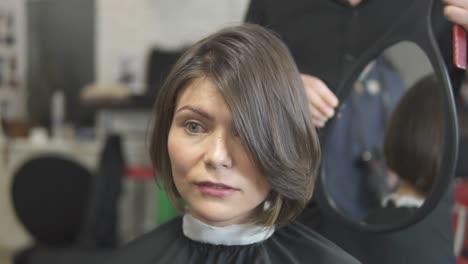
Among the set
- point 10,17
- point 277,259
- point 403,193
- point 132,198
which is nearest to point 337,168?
point 403,193

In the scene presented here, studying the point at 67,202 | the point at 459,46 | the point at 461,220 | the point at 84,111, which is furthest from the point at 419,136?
the point at 84,111

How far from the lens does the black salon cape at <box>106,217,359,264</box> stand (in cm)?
59

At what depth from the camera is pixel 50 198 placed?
1.76 metres

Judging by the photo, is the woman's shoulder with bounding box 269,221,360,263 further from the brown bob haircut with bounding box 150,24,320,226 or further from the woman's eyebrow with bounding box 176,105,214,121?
the woman's eyebrow with bounding box 176,105,214,121

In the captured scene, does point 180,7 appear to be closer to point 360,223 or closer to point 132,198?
point 132,198

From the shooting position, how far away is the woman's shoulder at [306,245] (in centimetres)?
58

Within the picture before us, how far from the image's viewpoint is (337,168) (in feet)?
3.20

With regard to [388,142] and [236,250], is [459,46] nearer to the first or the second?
[388,142]

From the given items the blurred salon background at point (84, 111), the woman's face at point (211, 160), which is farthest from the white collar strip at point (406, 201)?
the blurred salon background at point (84, 111)

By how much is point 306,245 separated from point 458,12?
396 mm

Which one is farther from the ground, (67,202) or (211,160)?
(211,160)

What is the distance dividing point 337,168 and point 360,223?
0.32 m

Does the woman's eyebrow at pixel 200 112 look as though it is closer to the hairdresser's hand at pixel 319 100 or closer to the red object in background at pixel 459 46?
the hairdresser's hand at pixel 319 100

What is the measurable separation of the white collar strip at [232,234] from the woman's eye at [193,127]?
0.14 m
